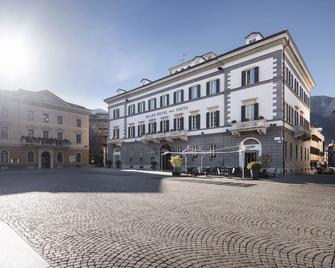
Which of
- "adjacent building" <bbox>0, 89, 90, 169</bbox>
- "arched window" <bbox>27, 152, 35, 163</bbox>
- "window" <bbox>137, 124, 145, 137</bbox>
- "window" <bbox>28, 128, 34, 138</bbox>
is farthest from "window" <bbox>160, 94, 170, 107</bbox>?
"arched window" <bbox>27, 152, 35, 163</bbox>

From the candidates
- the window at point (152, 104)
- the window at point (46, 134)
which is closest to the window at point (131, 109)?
the window at point (152, 104)

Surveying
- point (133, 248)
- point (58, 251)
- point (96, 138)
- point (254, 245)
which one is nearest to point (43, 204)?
point (58, 251)

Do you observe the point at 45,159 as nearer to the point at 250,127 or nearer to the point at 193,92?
the point at 193,92

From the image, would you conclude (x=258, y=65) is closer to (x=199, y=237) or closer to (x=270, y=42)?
(x=270, y=42)

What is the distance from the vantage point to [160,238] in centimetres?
555

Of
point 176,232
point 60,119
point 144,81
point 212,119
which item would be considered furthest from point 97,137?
point 176,232

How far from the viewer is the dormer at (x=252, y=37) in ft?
95.2

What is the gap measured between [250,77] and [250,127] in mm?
5574

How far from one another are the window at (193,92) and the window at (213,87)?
5.41ft

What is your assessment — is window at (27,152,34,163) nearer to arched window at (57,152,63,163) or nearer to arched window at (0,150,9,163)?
arched window at (0,150,9,163)

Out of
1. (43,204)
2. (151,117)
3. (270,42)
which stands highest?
(270,42)

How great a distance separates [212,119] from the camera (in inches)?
1257

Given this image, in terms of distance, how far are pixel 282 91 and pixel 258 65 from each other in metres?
3.87

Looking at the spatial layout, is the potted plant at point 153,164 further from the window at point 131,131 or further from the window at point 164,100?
the window at point 164,100
